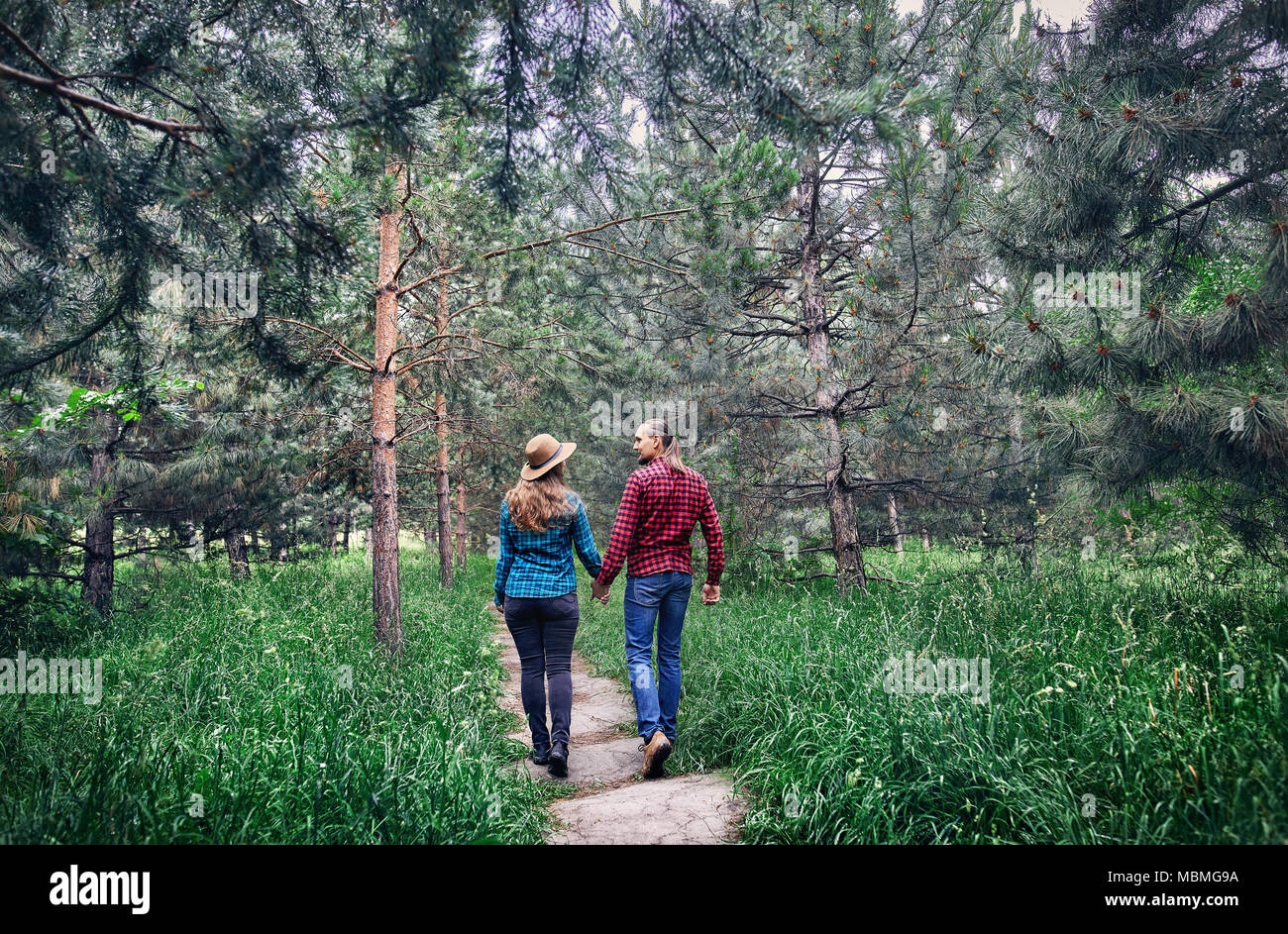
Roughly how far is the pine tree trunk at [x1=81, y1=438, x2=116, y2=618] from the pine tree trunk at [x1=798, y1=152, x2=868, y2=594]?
8931 mm

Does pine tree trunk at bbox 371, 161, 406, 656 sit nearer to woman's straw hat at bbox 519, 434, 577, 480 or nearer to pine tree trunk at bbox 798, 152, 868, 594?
woman's straw hat at bbox 519, 434, 577, 480

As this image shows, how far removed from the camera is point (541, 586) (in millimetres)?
3709

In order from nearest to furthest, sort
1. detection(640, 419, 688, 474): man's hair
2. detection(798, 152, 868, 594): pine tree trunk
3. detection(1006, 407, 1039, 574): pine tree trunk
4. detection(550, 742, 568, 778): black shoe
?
detection(550, 742, 568, 778): black shoe → detection(640, 419, 688, 474): man's hair → detection(798, 152, 868, 594): pine tree trunk → detection(1006, 407, 1039, 574): pine tree trunk

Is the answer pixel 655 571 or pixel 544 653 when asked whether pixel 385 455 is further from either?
pixel 655 571

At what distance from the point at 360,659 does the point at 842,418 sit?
618 cm

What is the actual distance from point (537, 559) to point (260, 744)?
5.34 feet

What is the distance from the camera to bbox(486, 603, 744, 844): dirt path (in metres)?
2.77

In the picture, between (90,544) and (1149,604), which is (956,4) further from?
(90,544)

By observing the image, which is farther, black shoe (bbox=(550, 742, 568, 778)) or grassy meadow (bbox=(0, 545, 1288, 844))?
black shoe (bbox=(550, 742, 568, 778))

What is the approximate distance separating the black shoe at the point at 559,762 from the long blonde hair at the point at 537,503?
4.18 ft

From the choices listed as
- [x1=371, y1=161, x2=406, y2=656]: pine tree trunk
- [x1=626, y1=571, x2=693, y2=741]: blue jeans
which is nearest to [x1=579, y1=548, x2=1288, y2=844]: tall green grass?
[x1=626, y1=571, x2=693, y2=741]: blue jeans

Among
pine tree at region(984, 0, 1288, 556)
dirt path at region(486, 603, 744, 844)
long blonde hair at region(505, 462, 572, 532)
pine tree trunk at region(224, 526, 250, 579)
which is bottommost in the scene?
dirt path at region(486, 603, 744, 844)
